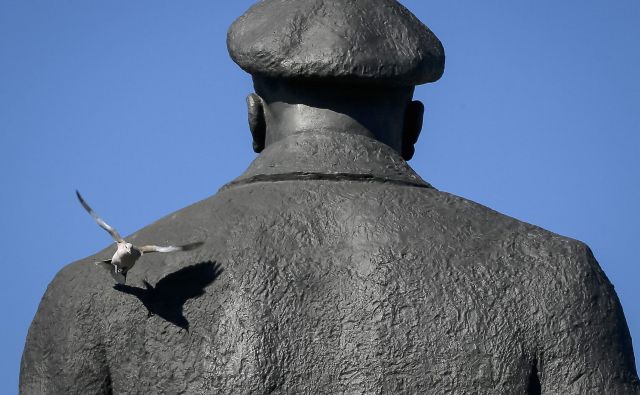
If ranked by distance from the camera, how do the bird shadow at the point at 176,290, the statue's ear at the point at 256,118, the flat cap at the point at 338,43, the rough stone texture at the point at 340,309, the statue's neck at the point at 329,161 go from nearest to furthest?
1. the rough stone texture at the point at 340,309
2. the bird shadow at the point at 176,290
3. the statue's neck at the point at 329,161
4. the flat cap at the point at 338,43
5. the statue's ear at the point at 256,118

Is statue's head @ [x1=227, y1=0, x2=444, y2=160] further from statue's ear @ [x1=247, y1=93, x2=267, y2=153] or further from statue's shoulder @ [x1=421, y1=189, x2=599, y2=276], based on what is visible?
statue's shoulder @ [x1=421, y1=189, x2=599, y2=276]

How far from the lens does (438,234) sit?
8.22 metres

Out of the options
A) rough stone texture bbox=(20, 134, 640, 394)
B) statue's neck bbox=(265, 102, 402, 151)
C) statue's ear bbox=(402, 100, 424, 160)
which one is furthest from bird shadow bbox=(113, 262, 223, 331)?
statue's ear bbox=(402, 100, 424, 160)

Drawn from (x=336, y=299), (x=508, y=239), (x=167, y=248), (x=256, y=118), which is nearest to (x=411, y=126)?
(x=256, y=118)

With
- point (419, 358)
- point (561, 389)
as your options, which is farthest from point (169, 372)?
point (561, 389)

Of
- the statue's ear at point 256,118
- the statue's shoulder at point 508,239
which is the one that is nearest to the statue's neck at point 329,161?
the statue's shoulder at point 508,239

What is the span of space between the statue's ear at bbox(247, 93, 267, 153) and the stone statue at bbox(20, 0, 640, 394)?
365 millimetres

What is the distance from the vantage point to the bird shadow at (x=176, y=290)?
8094 mm

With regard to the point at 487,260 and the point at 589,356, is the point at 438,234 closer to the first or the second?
the point at 487,260

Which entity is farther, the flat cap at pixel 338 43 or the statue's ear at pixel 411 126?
the statue's ear at pixel 411 126

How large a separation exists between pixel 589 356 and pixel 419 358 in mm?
658

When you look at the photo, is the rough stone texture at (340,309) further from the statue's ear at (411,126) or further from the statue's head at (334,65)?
the statue's ear at (411,126)

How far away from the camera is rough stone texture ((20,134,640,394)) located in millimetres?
A: 7980

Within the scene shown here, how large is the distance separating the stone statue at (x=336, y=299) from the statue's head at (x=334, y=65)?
30 millimetres
